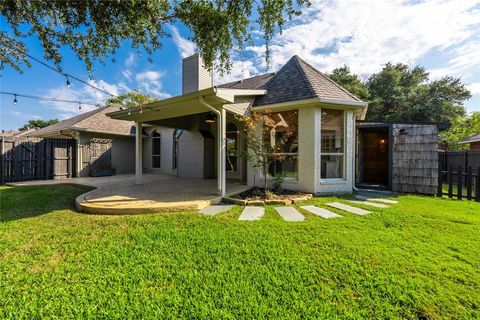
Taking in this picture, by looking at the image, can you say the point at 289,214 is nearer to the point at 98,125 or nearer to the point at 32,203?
the point at 32,203

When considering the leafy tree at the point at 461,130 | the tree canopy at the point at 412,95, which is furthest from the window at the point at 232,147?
the leafy tree at the point at 461,130

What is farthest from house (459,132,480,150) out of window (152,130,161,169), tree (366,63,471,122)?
window (152,130,161,169)

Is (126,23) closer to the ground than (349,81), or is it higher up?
closer to the ground

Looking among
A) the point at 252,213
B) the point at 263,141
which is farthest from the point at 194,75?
the point at 252,213

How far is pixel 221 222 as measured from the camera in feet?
14.4

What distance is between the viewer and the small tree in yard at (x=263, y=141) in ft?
22.5

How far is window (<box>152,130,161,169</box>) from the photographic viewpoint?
1424 centimetres

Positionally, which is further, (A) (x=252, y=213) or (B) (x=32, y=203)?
(B) (x=32, y=203)

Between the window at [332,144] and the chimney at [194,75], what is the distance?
25.1 ft

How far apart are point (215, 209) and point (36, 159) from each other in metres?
11.2

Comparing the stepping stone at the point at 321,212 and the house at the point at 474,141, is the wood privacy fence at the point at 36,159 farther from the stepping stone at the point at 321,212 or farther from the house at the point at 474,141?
the house at the point at 474,141

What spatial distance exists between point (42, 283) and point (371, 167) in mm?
12338

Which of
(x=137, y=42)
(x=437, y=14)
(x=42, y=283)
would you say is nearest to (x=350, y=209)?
(x=42, y=283)

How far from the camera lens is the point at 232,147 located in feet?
33.6
